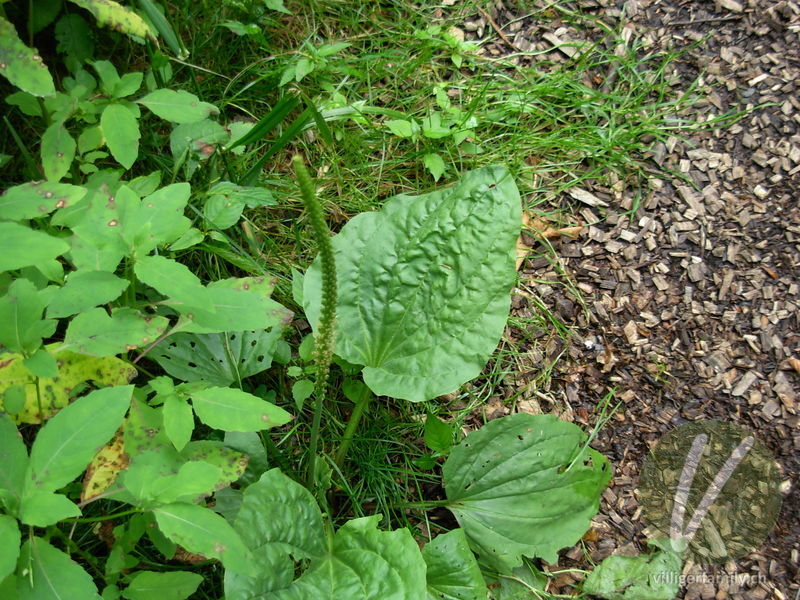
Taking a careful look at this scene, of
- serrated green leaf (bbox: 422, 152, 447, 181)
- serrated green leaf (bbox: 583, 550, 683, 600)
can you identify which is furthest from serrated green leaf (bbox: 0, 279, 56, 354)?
serrated green leaf (bbox: 583, 550, 683, 600)

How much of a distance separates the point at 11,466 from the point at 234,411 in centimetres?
50

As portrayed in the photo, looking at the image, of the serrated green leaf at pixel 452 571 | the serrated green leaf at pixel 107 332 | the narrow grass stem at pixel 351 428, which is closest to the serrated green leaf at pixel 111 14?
the serrated green leaf at pixel 107 332

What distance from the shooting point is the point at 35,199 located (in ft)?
5.70

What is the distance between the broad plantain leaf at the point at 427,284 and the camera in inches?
85.8

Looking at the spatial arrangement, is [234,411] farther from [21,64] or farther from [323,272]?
[21,64]

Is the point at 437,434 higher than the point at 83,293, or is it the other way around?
the point at 83,293

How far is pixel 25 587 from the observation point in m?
1.38

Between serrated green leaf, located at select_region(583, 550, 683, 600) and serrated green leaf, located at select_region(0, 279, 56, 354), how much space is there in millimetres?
1895

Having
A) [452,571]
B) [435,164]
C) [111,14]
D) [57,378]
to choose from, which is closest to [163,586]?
[57,378]

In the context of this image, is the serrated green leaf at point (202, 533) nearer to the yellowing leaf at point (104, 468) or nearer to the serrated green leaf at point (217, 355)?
the yellowing leaf at point (104, 468)

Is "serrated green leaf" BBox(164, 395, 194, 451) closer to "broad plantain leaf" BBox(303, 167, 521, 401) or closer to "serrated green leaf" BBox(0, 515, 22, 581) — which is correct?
"serrated green leaf" BBox(0, 515, 22, 581)

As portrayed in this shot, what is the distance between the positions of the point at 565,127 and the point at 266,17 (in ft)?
4.86

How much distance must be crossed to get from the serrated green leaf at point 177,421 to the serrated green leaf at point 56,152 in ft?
3.22

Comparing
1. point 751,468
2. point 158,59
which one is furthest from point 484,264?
point 158,59
